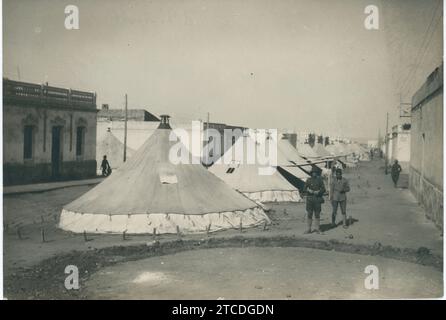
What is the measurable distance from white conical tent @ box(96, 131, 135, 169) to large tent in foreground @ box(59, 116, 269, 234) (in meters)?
23.5

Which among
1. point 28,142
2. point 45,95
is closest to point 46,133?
point 28,142

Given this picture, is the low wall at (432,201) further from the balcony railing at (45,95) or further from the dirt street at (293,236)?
the balcony railing at (45,95)

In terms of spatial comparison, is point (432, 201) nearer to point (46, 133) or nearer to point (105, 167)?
point (46, 133)

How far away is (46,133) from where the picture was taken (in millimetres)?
29609

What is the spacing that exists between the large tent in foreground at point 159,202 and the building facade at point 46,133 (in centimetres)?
1207

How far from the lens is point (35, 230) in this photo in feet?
50.8

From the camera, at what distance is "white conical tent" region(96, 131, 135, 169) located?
132 feet

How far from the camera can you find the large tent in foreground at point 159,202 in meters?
14.9

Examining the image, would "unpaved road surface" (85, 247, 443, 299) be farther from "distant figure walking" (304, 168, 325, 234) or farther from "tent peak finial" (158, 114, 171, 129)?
"tent peak finial" (158, 114, 171, 129)

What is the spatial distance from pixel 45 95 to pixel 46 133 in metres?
2.32
